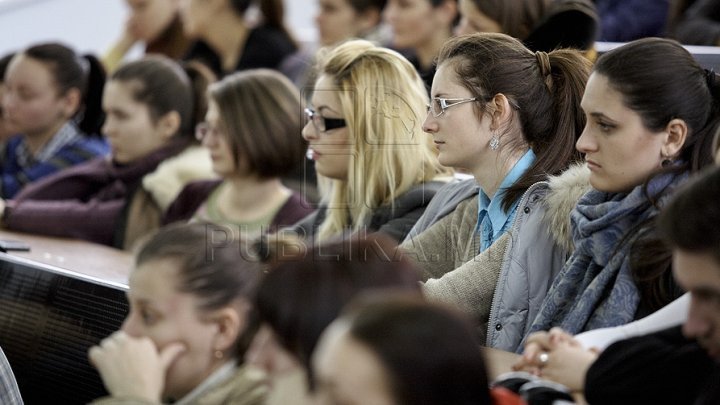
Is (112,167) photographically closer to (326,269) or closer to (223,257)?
(223,257)

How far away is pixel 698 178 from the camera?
159 cm

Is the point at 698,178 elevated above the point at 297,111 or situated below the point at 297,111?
above

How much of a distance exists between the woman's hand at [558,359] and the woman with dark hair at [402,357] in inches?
19.3

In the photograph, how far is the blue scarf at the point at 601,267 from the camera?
218 centimetres

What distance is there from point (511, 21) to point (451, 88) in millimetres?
1085

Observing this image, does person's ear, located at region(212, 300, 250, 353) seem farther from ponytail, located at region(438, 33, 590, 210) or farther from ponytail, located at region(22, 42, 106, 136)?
ponytail, located at region(22, 42, 106, 136)

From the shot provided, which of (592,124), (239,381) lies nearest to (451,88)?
(592,124)

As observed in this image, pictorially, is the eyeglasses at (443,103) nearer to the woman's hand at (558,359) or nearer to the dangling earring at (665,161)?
the dangling earring at (665,161)

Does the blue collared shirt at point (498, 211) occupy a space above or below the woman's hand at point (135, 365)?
below

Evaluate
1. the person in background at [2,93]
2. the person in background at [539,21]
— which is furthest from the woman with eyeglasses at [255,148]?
the person in background at [2,93]

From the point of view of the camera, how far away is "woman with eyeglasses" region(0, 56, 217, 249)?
411 centimetres

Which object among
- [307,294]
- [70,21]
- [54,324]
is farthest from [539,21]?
[70,21]

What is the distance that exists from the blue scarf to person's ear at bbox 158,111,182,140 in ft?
7.44

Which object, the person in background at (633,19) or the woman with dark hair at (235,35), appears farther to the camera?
the woman with dark hair at (235,35)
